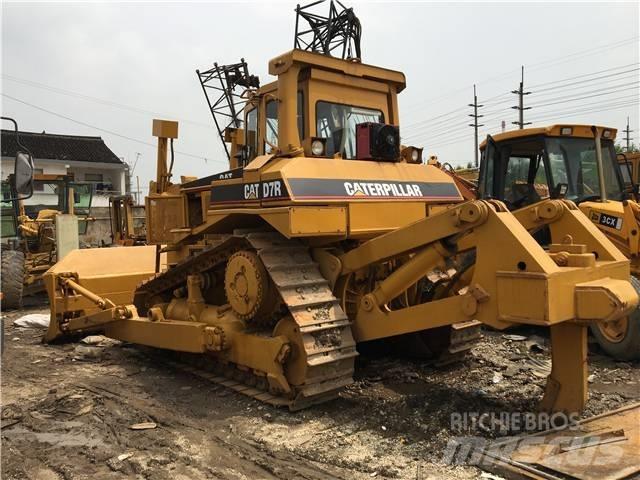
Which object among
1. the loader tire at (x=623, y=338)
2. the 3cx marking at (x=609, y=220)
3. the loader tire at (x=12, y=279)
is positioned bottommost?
the loader tire at (x=623, y=338)

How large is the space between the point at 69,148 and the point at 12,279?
22793 millimetres

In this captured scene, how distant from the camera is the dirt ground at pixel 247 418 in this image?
3.71 meters

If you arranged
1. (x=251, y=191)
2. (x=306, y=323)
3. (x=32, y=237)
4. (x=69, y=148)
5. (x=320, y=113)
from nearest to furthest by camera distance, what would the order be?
(x=306, y=323) → (x=251, y=191) → (x=320, y=113) → (x=32, y=237) → (x=69, y=148)

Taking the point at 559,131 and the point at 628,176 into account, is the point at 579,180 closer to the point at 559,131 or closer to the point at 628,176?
the point at 559,131

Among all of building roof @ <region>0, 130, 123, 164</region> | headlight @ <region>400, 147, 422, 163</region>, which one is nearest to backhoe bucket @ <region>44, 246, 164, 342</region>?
headlight @ <region>400, 147, 422, 163</region>

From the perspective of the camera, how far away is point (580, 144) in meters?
7.36

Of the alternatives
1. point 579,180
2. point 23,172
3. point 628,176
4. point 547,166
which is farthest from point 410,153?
point 628,176

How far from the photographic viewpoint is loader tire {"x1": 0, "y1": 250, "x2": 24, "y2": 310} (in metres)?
10.2

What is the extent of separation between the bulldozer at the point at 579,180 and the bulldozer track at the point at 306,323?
3221 millimetres

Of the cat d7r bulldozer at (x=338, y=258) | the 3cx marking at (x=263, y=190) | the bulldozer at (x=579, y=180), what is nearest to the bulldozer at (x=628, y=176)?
the bulldozer at (x=579, y=180)

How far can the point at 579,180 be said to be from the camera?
7.30 meters

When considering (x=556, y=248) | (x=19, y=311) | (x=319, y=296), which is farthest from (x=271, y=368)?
(x=19, y=311)

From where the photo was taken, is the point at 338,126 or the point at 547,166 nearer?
the point at 338,126

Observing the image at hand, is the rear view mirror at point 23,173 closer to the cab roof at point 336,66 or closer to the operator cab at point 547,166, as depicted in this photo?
the cab roof at point 336,66
